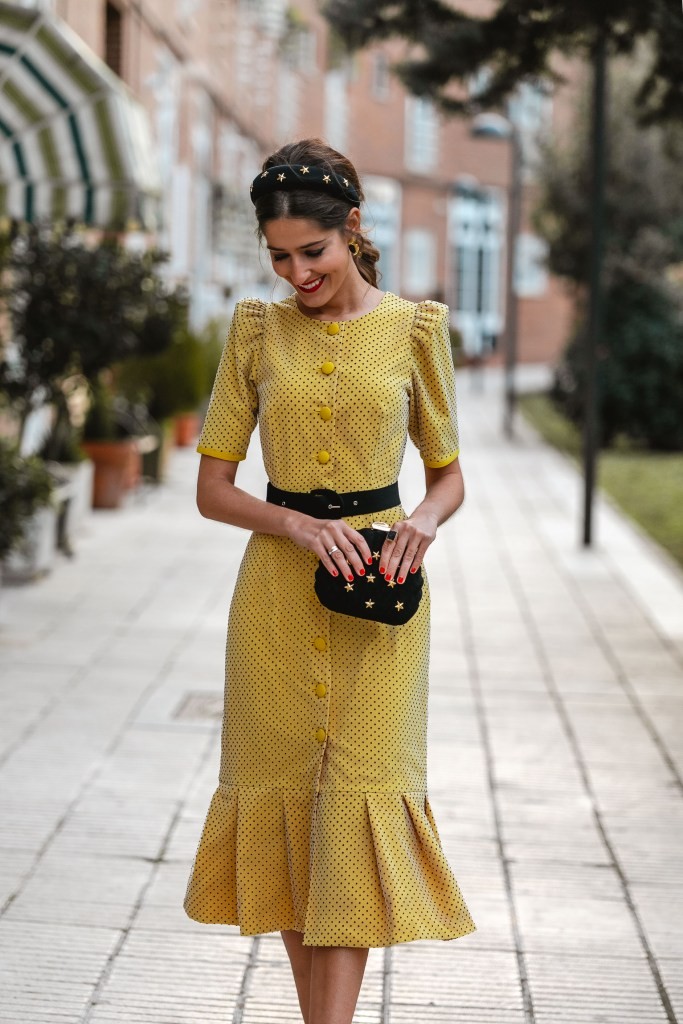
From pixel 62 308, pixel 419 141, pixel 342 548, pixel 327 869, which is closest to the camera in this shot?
pixel 342 548

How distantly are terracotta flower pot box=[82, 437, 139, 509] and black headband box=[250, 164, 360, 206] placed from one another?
27.4ft

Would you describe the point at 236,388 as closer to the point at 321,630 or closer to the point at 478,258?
the point at 321,630

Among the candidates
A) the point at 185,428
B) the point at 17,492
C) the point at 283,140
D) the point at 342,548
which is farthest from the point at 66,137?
the point at 185,428

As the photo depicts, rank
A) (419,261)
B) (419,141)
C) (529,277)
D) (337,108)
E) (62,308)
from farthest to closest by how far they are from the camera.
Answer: (529,277)
(419,261)
(419,141)
(337,108)
(62,308)

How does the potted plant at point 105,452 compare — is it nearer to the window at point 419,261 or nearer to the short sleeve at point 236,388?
the short sleeve at point 236,388

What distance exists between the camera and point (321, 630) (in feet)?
8.61

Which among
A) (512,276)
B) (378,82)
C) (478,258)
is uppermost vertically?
(378,82)

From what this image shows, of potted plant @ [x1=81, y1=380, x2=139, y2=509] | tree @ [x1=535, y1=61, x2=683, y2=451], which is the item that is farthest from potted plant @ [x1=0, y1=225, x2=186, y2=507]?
tree @ [x1=535, y1=61, x2=683, y2=451]

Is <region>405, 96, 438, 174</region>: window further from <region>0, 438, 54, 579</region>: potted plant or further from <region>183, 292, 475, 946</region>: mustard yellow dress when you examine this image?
<region>183, 292, 475, 946</region>: mustard yellow dress

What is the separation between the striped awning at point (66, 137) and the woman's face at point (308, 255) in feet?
15.7

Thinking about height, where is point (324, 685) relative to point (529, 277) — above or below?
below

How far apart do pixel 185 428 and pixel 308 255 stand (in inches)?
492

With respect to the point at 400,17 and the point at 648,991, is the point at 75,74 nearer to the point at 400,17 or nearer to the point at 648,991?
the point at 400,17

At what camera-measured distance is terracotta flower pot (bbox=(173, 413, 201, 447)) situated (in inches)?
574
